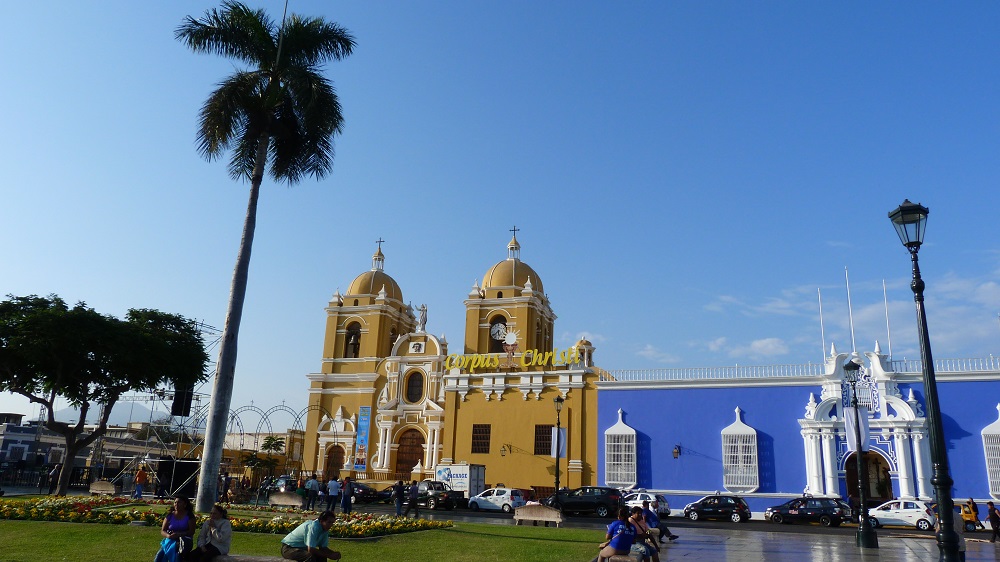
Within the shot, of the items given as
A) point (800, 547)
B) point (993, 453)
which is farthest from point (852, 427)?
point (800, 547)

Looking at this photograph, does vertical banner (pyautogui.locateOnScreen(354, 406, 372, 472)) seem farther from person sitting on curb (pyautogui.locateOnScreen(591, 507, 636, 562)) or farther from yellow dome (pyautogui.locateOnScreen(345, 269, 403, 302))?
person sitting on curb (pyautogui.locateOnScreen(591, 507, 636, 562))

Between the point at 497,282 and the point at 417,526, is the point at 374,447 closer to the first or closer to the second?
A: the point at 497,282

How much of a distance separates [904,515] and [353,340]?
32424 mm

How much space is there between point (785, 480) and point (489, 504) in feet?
40.7

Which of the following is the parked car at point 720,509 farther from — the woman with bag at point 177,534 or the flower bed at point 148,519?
the woman with bag at point 177,534

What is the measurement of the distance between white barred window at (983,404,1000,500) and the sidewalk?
859cm

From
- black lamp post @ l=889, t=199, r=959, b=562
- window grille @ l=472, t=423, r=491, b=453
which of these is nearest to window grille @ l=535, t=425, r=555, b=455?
window grille @ l=472, t=423, r=491, b=453

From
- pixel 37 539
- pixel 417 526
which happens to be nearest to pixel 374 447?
pixel 417 526

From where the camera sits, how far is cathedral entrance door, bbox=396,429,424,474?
42.2m

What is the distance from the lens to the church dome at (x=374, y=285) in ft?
157

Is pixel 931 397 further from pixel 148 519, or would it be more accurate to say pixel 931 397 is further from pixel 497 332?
pixel 497 332

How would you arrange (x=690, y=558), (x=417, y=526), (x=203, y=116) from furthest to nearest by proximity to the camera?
1. (x=203, y=116)
2. (x=417, y=526)
3. (x=690, y=558)

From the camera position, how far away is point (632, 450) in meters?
34.1

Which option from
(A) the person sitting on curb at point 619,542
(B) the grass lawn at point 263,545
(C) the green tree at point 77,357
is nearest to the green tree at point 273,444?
(C) the green tree at point 77,357
